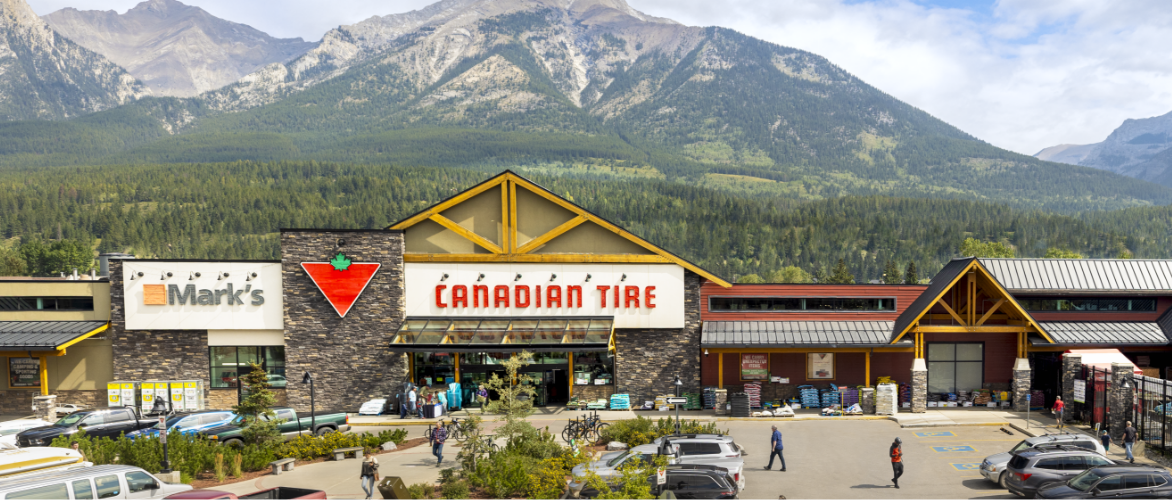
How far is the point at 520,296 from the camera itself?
3656cm

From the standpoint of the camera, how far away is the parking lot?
75.5ft

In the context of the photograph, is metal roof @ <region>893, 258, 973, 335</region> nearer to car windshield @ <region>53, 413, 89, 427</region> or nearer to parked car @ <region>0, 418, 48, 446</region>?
car windshield @ <region>53, 413, 89, 427</region>

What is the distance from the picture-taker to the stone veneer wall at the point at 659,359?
1432 inches

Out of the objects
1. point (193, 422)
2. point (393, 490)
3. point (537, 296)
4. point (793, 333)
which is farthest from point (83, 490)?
point (793, 333)

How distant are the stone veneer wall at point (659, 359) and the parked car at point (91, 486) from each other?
21.3 meters

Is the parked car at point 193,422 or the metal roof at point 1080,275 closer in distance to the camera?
the parked car at point 193,422

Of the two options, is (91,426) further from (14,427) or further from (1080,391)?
(1080,391)

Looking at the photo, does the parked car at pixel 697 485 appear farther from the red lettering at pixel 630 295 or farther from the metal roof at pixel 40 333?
the metal roof at pixel 40 333

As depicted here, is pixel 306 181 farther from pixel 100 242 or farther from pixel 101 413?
pixel 101 413

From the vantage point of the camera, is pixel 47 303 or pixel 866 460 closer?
pixel 866 460

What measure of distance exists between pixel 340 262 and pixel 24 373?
17.5m

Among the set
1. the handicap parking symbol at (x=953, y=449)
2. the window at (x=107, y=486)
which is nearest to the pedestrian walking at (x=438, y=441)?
the window at (x=107, y=486)

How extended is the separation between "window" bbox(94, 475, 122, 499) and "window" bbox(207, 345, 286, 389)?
1831 centimetres

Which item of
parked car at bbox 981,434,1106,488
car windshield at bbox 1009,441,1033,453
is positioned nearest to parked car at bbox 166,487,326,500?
parked car at bbox 981,434,1106,488
